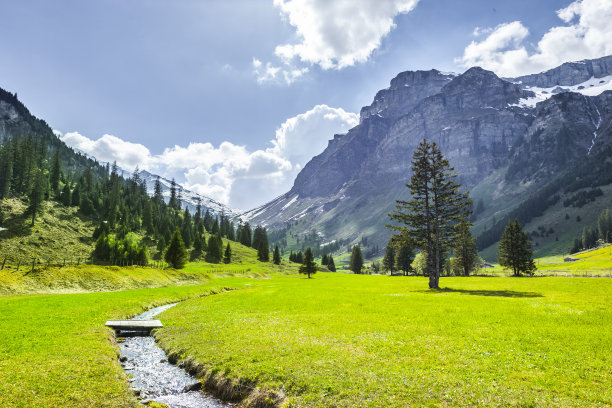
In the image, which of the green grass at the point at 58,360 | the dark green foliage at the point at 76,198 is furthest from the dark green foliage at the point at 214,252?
the green grass at the point at 58,360

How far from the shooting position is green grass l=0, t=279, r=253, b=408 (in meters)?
12.4

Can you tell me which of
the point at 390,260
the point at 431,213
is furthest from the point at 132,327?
the point at 390,260

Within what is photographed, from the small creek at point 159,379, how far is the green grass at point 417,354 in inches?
35.1

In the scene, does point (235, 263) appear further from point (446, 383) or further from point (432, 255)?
point (446, 383)

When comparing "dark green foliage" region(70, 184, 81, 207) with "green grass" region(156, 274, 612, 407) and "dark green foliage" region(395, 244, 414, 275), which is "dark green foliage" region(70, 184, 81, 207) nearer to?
"dark green foliage" region(395, 244, 414, 275)

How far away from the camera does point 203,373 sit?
16641 millimetres

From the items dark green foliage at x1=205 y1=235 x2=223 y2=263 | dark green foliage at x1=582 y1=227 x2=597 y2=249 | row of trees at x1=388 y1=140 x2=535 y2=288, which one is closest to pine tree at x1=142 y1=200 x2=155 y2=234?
dark green foliage at x1=205 y1=235 x2=223 y2=263

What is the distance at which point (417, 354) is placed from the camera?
50.8 ft

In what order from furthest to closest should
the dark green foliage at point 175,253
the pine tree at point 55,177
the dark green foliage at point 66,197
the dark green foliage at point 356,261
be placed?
the dark green foliage at point 356,261 → the pine tree at point 55,177 → the dark green foliage at point 66,197 → the dark green foliage at point 175,253

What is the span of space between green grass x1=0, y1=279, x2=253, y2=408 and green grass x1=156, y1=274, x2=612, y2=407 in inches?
167

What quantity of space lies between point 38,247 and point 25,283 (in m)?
56.4

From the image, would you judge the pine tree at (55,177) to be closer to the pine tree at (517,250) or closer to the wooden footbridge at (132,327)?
the wooden footbridge at (132,327)

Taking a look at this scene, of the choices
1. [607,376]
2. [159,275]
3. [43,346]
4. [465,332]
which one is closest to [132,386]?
[43,346]

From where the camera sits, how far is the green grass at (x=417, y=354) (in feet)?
37.2
